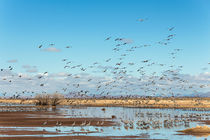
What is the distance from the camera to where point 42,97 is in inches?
4833

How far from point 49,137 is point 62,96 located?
87276mm

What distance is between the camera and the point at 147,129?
153ft

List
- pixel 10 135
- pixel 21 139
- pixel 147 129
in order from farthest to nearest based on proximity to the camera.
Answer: pixel 147 129, pixel 10 135, pixel 21 139

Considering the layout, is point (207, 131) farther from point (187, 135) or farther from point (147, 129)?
point (147, 129)

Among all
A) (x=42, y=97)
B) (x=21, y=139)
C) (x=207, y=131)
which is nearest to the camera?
(x=21, y=139)

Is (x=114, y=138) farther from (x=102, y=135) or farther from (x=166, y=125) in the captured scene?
(x=166, y=125)

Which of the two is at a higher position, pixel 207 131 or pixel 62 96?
pixel 62 96

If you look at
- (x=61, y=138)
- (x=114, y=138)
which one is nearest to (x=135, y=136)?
(x=114, y=138)

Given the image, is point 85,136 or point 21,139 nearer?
point 21,139

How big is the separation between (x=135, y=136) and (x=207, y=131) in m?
10.0

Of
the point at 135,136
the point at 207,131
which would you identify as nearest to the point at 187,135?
the point at 207,131

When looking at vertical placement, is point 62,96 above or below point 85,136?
above

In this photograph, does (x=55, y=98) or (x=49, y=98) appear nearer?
(x=49, y=98)

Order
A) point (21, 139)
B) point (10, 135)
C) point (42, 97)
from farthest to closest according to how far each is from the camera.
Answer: point (42, 97), point (10, 135), point (21, 139)
